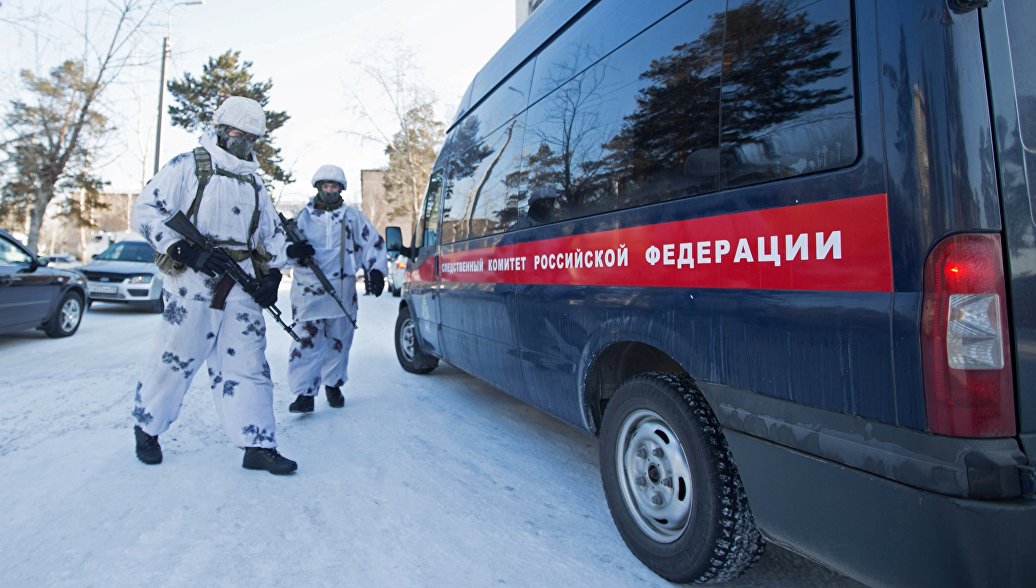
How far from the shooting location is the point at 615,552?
234cm

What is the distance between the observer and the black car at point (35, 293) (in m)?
6.64

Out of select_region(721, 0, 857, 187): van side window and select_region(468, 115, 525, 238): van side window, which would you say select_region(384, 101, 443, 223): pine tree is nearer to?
select_region(468, 115, 525, 238): van side window

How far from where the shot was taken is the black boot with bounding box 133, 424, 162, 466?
10.2 ft

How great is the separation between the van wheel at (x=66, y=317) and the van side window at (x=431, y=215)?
5439mm

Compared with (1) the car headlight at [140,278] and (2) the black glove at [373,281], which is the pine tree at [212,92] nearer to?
(1) the car headlight at [140,278]

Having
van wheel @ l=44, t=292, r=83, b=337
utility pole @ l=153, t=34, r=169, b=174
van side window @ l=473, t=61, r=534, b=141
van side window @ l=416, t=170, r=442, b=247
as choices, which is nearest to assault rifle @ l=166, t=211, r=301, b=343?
van side window @ l=473, t=61, r=534, b=141

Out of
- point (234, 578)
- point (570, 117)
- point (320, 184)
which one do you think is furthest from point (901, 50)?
point (320, 184)

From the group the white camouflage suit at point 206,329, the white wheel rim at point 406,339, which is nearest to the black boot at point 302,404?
the white camouflage suit at point 206,329

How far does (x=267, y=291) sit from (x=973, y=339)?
298cm

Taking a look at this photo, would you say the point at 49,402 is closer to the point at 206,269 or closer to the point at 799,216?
the point at 206,269

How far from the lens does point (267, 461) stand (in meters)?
3.07

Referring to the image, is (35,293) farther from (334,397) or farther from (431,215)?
(431,215)

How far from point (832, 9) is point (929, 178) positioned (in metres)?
0.53

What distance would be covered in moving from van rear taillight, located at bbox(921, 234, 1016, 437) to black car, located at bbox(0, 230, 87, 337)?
8286 millimetres
